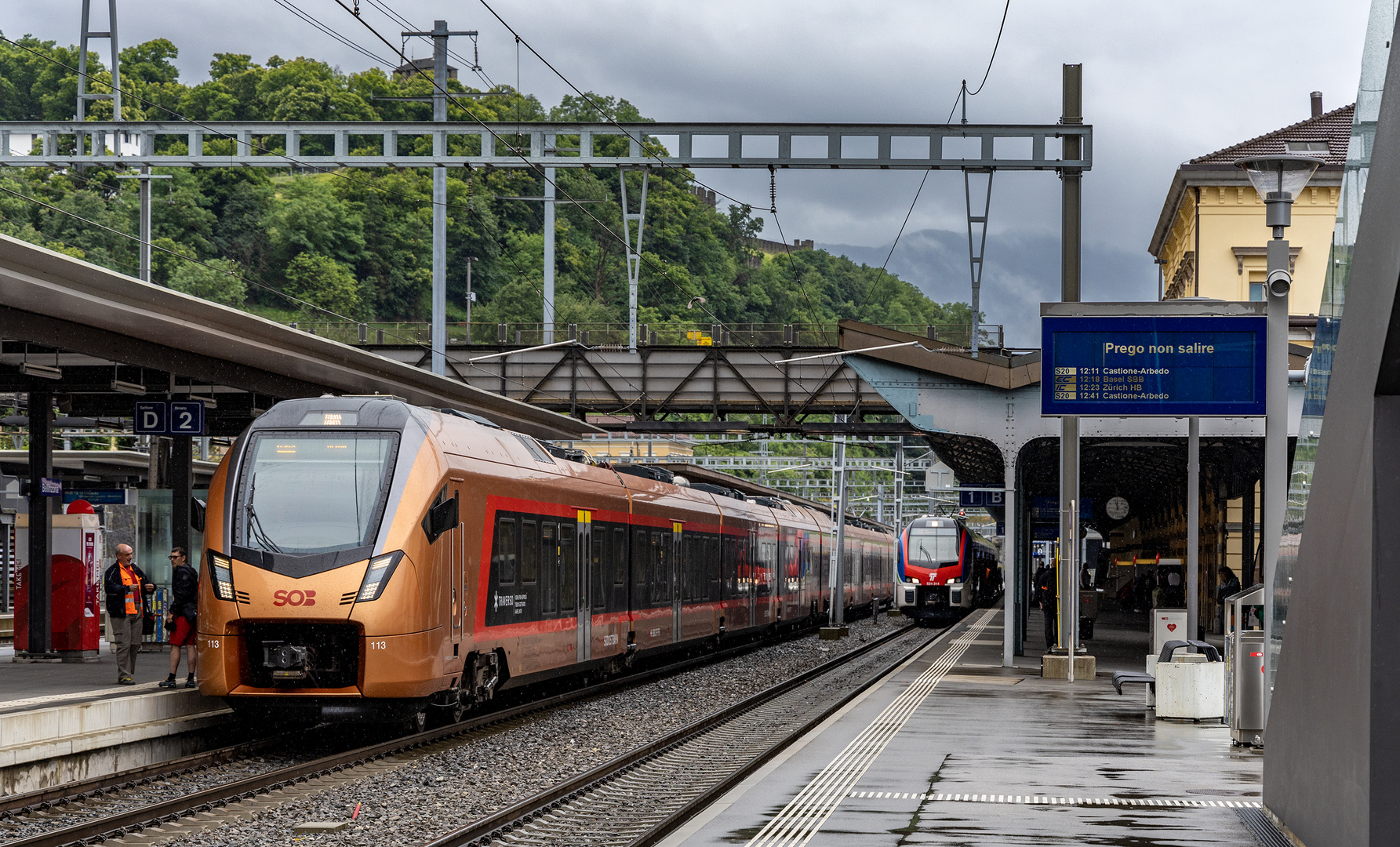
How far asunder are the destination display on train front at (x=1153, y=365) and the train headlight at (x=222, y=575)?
33.4ft

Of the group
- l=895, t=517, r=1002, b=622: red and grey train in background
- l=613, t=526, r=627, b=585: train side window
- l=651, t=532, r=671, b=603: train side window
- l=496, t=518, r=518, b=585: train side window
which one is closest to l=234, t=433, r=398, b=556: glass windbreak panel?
l=496, t=518, r=518, b=585: train side window

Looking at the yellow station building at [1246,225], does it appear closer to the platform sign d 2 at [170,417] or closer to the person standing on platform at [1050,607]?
the person standing on platform at [1050,607]

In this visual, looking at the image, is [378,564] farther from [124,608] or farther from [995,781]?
[995,781]

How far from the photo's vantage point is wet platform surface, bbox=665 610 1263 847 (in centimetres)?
902

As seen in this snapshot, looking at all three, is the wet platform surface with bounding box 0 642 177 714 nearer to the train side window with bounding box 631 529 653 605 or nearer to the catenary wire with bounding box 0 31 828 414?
the catenary wire with bounding box 0 31 828 414

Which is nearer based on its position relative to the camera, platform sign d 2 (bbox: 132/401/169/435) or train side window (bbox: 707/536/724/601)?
platform sign d 2 (bbox: 132/401/169/435)

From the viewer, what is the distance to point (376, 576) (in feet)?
44.2

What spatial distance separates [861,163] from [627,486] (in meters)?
5.58

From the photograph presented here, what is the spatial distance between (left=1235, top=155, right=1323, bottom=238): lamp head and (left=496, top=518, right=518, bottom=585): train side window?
795 cm

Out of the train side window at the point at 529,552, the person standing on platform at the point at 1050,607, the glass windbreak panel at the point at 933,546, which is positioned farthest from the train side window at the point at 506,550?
the glass windbreak panel at the point at 933,546

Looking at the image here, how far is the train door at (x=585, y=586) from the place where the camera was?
19047mm

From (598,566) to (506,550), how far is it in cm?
384

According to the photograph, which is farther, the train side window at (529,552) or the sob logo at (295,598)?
the train side window at (529,552)

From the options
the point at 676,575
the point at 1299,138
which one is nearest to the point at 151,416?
the point at 676,575
